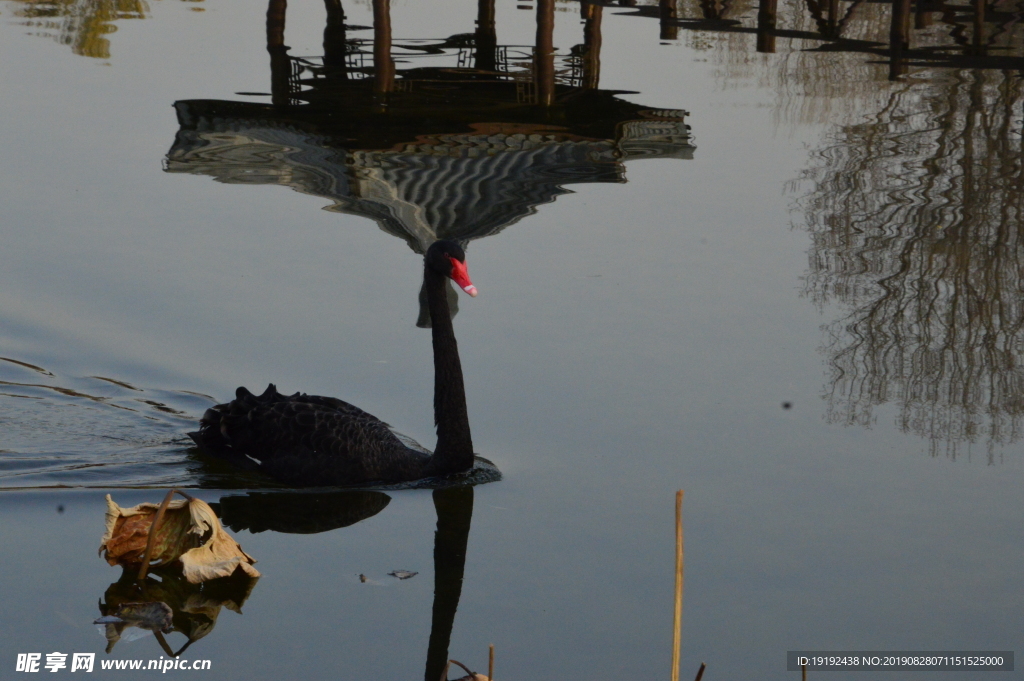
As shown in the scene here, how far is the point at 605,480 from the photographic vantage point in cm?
711

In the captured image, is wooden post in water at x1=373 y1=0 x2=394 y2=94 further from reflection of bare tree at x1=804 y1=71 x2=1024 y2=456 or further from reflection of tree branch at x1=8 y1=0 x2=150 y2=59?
reflection of bare tree at x1=804 y1=71 x2=1024 y2=456

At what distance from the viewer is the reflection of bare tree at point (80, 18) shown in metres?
21.7

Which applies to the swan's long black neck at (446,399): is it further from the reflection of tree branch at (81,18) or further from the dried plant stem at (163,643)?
the reflection of tree branch at (81,18)

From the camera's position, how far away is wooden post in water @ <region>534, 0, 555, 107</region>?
1759 centimetres

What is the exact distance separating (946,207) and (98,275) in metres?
8.59

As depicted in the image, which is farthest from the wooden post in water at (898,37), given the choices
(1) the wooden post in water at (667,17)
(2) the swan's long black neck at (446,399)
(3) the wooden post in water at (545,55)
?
(2) the swan's long black neck at (446,399)

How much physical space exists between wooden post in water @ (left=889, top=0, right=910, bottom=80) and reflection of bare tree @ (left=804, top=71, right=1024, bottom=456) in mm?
2342

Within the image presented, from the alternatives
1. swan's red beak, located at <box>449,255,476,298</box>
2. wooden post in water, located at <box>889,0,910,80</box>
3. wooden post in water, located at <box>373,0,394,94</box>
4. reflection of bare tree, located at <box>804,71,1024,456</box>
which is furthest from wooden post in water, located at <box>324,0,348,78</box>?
swan's red beak, located at <box>449,255,476,298</box>

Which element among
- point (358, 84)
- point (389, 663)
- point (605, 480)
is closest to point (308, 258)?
point (605, 480)

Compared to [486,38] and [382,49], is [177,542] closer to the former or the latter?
[382,49]

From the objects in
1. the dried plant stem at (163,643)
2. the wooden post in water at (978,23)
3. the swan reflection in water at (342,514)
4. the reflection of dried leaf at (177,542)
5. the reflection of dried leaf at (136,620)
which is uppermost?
the wooden post in water at (978,23)

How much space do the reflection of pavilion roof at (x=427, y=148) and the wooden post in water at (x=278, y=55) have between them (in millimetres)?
379

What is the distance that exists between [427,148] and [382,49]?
322cm

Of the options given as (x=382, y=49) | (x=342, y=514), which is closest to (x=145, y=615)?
(x=342, y=514)
